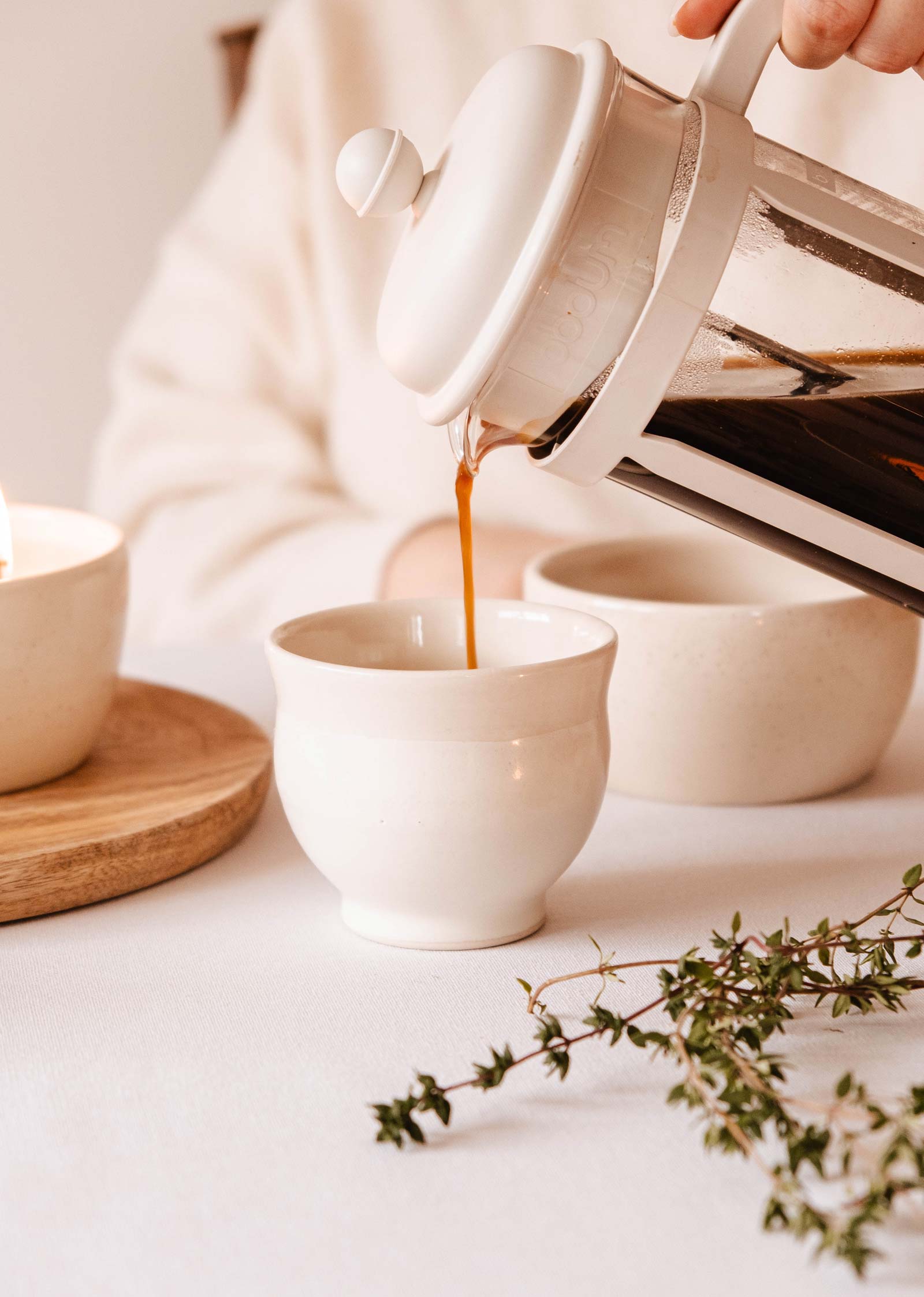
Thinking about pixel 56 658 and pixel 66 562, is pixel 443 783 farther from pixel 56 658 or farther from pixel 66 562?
pixel 66 562

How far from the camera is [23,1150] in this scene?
36 centimetres

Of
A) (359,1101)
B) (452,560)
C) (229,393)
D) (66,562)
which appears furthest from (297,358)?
(359,1101)

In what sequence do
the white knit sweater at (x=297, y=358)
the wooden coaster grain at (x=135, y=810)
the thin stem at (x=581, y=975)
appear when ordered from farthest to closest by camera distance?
the white knit sweater at (x=297, y=358) → the wooden coaster grain at (x=135, y=810) → the thin stem at (x=581, y=975)

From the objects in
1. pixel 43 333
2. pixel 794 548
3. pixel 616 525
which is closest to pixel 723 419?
pixel 794 548

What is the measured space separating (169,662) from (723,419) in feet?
1.70

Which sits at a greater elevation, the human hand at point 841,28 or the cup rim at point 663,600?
the human hand at point 841,28

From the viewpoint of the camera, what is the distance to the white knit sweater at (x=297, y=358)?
1260 millimetres

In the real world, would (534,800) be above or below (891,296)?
below

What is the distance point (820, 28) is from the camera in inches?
20.6

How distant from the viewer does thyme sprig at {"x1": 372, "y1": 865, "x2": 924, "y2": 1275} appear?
0.29 metres

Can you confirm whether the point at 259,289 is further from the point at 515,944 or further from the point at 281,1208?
the point at 281,1208

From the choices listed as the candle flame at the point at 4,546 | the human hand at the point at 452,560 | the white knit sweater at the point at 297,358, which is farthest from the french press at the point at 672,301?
the white knit sweater at the point at 297,358

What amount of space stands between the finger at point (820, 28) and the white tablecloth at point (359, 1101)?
33 cm

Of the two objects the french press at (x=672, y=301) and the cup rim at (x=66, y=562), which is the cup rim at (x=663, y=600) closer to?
the french press at (x=672, y=301)
